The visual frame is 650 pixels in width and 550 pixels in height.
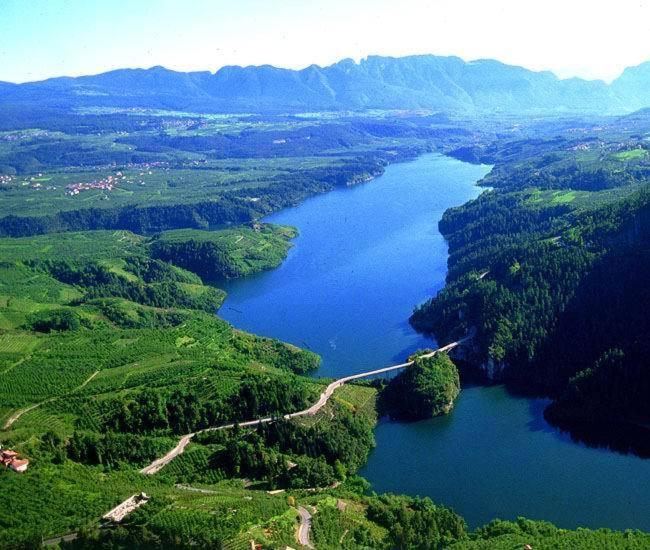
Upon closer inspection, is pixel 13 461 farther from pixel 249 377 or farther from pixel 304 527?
pixel 249 377

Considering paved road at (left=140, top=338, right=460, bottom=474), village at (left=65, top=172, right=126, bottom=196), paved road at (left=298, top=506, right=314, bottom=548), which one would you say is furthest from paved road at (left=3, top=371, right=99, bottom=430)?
village at (left=65, top=172, right=126, bottom=196)

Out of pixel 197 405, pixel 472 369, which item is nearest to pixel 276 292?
pixel 472 369

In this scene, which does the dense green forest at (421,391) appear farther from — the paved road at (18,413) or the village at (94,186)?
Answer: the village at (94,186)

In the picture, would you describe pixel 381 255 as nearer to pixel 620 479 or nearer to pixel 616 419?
pixel 616 419

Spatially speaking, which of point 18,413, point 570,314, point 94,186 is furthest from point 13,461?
point 94,186

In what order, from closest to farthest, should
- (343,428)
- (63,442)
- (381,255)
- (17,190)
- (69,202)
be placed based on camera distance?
(63,442)
(343,428)
(381,255)
(69,202)
(17,190)

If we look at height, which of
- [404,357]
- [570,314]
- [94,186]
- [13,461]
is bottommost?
[404,357]
